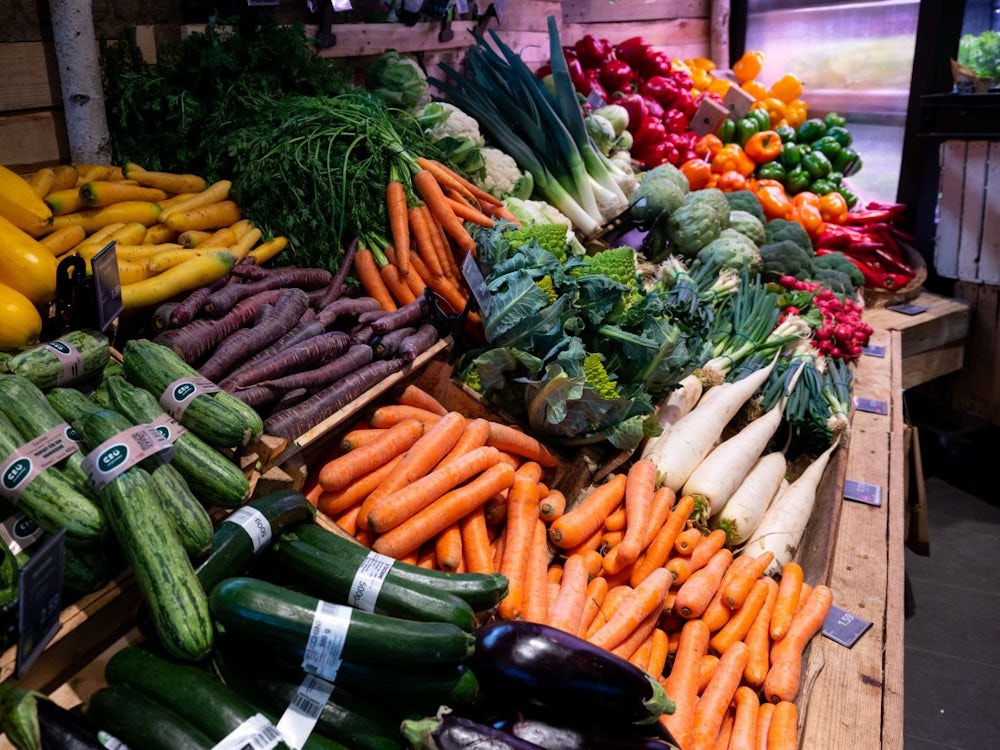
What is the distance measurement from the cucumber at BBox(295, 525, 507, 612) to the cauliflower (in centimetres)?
258

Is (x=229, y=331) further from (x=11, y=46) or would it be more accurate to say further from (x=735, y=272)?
(x=735, y=272)

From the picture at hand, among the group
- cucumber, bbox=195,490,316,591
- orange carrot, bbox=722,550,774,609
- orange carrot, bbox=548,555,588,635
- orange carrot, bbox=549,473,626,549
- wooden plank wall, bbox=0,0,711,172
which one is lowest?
orange carrot, bbox=722,550,774,609

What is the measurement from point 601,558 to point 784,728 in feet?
2.27

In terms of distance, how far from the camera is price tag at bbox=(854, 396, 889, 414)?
360cm

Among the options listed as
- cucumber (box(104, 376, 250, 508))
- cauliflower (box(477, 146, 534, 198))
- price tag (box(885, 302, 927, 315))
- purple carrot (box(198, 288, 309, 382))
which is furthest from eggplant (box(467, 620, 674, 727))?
price tag (box(885, 302, 927, 315))

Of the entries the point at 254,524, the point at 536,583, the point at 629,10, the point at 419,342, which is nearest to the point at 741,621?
the point at 536,583

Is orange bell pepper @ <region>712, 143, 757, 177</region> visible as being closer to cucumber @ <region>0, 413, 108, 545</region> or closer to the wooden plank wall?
the wooden plank wall

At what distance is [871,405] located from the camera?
3633mm

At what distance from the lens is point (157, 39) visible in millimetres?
3207

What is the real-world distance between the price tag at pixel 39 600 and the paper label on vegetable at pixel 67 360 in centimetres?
59

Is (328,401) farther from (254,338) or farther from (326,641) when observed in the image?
(326,641)

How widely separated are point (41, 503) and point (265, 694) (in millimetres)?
537

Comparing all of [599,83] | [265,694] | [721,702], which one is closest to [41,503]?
[265,694]

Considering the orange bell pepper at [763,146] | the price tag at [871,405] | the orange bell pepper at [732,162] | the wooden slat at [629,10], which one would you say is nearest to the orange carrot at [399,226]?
the price tag at [871,405]
